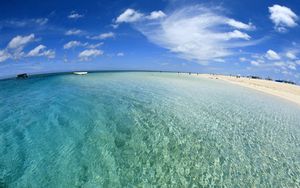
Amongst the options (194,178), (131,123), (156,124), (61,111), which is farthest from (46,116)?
(194,178)

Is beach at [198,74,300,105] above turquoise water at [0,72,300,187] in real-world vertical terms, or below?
below

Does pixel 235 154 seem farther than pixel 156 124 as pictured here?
No

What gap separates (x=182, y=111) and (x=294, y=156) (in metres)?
8.53

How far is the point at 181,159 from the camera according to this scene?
9.52m

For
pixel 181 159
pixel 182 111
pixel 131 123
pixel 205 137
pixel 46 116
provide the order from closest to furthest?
pixel 181 159 < pixel 205 137 < pixel 131 123 < pixel 46 116 < pixel 182 111

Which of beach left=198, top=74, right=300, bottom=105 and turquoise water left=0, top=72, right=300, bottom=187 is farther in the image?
beach left=198, top=74, right=300, bottom=105

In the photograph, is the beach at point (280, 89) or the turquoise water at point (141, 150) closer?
the turquoise water at point (141, 150)

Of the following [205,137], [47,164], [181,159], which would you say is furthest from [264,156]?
[47,164]

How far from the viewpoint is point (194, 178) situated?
8117 mm

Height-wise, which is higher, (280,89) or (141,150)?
(141,150)

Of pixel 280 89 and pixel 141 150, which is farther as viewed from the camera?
pixel 280 89

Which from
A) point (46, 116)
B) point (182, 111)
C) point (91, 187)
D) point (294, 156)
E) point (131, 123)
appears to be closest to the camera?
point (91, 187)

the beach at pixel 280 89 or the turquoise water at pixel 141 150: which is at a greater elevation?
the turquoise water at pixel 141 150

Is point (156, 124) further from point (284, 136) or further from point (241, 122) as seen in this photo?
point (284, 136)
